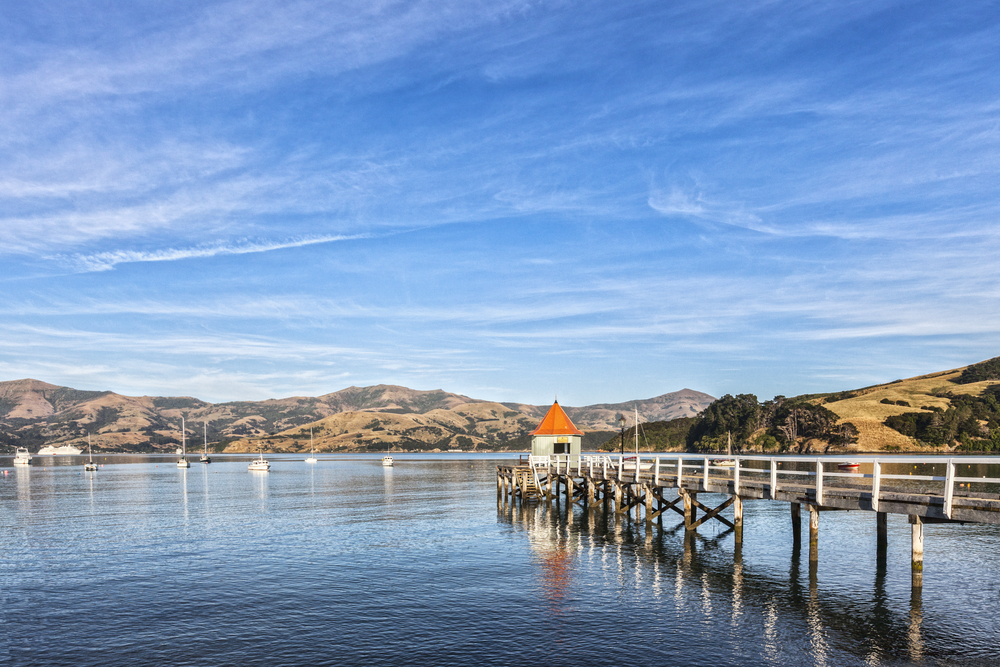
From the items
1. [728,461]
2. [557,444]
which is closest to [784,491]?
[728,461]

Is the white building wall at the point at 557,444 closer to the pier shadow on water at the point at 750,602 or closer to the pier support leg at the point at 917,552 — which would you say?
the pier shadow on water at the point at 750,602

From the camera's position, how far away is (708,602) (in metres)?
25.5

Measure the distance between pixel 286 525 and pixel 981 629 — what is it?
4335cm

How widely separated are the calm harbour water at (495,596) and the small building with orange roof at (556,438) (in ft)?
55.3

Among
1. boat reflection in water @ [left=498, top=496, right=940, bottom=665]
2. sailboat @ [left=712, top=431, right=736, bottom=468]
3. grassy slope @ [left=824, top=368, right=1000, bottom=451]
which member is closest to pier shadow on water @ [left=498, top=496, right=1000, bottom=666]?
boat reflection in water @ [left=498, top=496, right=940, bottom=665]

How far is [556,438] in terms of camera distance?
65938mm

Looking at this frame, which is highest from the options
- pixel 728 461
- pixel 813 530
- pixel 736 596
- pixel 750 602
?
pixel 728 461

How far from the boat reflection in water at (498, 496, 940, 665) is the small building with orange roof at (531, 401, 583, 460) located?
79.1 ft

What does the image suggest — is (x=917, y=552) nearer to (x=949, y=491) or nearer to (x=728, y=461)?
(x=949, y=491)

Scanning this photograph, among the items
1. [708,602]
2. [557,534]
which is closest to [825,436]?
[557,534]

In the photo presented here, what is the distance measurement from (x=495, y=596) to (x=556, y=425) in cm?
3960

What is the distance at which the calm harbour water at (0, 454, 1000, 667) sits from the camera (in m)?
20.3

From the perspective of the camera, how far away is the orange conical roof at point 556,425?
65.8 m

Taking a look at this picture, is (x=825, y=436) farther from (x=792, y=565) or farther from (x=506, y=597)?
(x=506, y=597)
